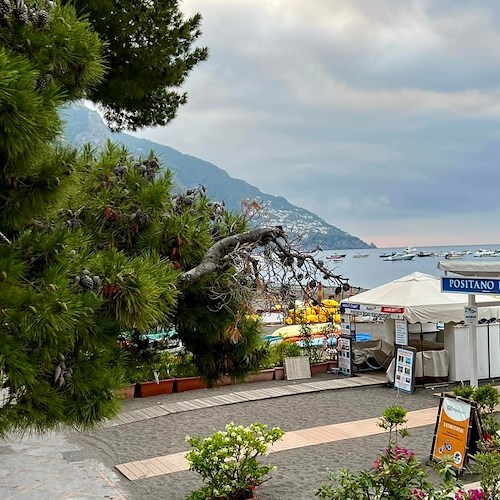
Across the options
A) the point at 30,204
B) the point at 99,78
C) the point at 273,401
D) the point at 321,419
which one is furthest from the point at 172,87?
the point at 273,401

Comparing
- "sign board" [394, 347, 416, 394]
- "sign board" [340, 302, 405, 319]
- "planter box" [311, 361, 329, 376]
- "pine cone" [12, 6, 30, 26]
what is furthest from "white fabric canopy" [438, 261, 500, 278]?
"pine cone" [12, 6, 30, 26]

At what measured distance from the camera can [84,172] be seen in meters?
2.24

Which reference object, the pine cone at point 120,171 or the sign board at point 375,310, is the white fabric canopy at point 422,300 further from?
the pine cone at point 120,171

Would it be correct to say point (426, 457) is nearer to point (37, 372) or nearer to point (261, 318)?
point (261, 318)

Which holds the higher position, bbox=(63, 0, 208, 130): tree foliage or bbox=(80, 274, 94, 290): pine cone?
bbox=(63, 0, 208, 130): tree foliage

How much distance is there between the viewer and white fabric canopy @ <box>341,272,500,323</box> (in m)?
12.4

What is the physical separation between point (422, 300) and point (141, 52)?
9914 millimetres

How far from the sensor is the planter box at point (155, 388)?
12.3 metres

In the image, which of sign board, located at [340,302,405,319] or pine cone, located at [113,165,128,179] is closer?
pine cone, located at [113,165,128,179]

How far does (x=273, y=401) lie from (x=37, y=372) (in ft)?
35.3

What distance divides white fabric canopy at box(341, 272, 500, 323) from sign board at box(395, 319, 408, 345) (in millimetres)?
257

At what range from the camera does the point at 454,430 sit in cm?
753

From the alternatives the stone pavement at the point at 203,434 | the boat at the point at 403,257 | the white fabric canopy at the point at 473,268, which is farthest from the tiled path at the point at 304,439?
the boat at the point at 403,257

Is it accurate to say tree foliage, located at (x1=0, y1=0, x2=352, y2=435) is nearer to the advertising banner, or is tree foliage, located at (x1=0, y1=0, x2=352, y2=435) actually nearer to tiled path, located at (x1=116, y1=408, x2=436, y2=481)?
the advertising banner
